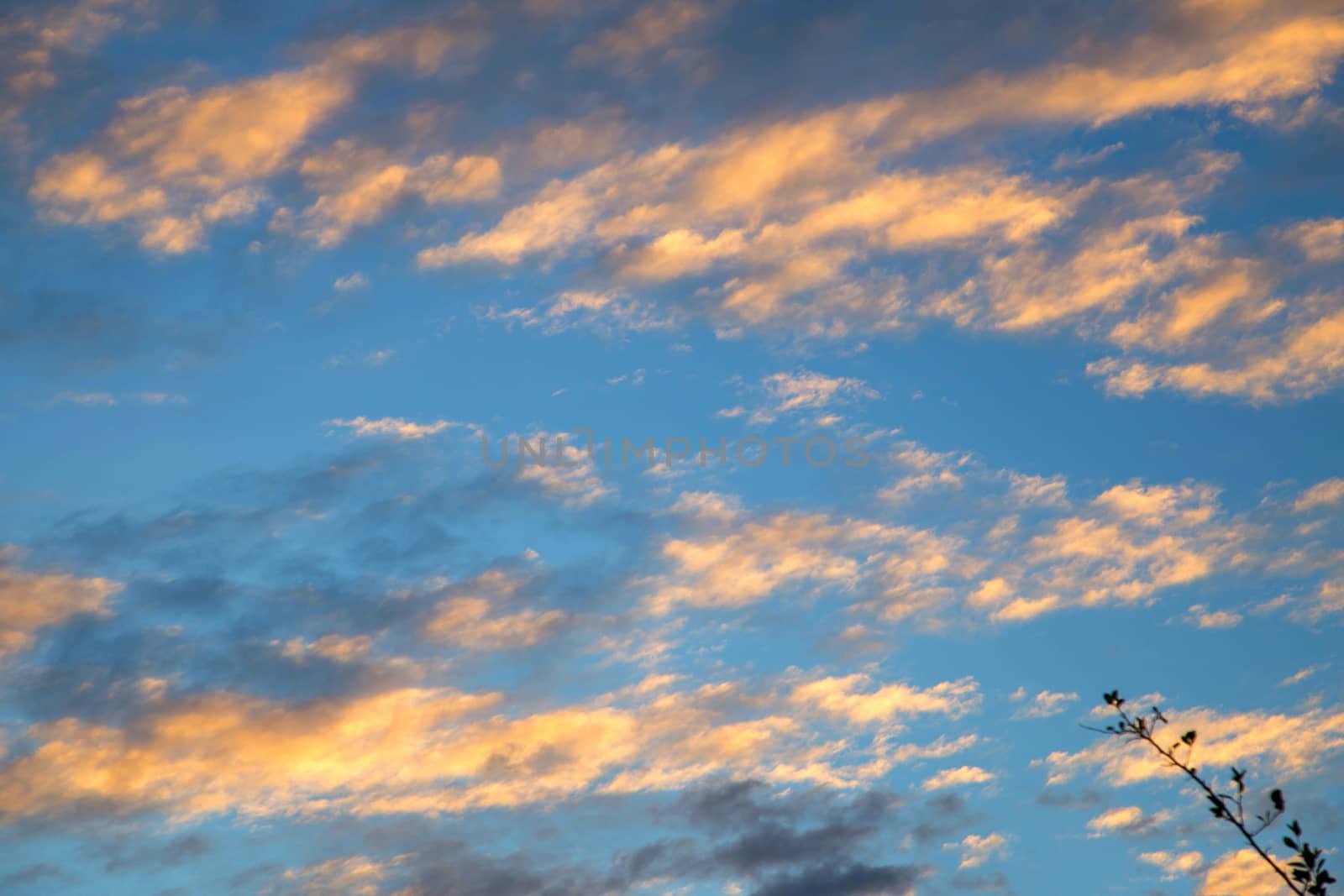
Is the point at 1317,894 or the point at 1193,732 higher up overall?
the point at 1193,732

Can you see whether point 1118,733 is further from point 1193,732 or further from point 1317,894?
point 1317,894

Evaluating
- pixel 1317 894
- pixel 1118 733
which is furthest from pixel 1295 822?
pixel 1118 733

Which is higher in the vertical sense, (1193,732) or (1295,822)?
(1193,732)

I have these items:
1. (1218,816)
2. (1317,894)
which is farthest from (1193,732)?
(1317,894)

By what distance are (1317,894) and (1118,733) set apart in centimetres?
425

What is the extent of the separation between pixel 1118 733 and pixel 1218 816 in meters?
2.17

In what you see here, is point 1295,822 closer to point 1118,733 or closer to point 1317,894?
point 1317,894

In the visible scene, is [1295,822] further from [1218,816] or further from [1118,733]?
[1118,733]

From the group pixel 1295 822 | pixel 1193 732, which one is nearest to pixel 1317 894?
pixel 1295 822

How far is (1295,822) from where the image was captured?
19.2 meters

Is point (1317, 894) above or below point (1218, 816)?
below

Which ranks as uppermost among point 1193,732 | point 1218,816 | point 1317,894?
point 1193,732

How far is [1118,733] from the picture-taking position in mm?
19094

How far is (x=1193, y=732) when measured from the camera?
19.7 metres
